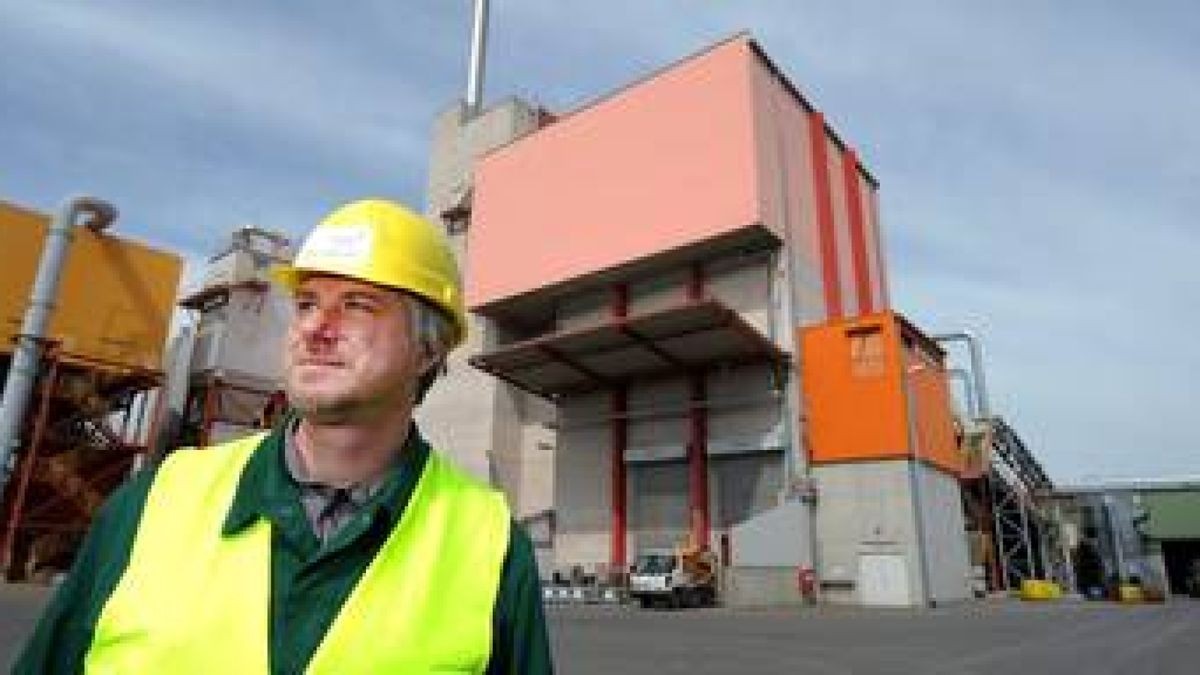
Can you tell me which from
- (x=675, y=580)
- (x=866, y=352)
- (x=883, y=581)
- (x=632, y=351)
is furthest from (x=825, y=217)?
(x=675, y=580)

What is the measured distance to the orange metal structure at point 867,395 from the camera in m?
30.1

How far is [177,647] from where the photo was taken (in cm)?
145

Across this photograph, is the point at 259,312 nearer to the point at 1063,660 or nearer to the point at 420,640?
the point at 1063,660

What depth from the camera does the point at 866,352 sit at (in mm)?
31016

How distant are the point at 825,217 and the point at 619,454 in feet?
43.7

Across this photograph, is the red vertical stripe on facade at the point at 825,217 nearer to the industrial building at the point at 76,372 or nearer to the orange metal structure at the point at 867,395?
the orange metal structure at the point at 867,395

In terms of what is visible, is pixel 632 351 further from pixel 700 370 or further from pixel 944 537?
pixel 944 537

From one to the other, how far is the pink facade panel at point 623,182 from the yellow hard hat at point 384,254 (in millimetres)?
30558

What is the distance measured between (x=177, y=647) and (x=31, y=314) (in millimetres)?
14771

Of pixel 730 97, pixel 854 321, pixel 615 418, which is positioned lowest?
pixel 615 418

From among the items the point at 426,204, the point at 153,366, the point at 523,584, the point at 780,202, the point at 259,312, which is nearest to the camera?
the point at 523,584

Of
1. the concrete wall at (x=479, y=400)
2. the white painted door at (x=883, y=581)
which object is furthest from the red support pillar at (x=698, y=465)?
the concrete wall at (x=479, y=400)

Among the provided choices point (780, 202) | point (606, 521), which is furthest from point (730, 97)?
point (606, 521)

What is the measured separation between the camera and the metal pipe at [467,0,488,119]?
5012 centimetres
